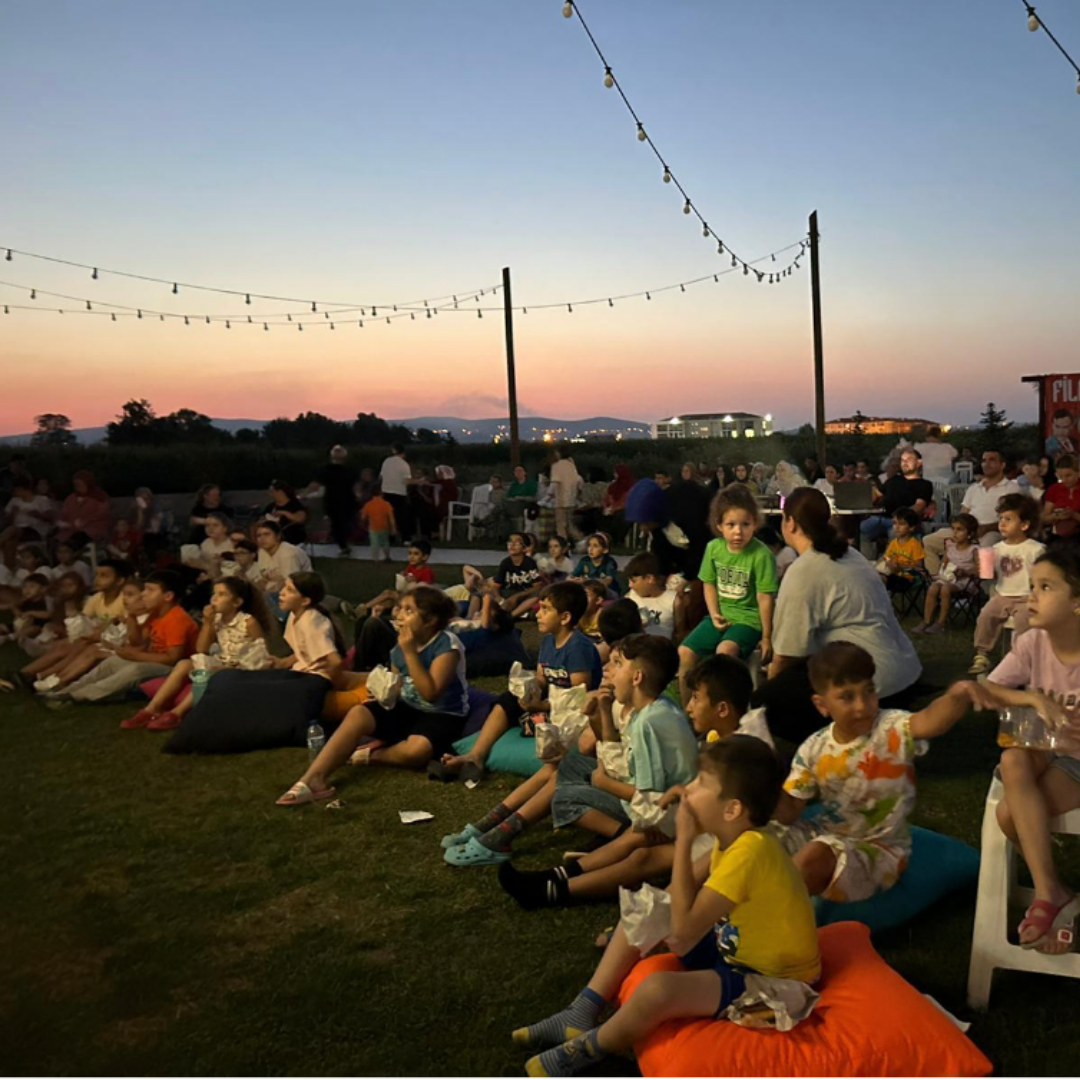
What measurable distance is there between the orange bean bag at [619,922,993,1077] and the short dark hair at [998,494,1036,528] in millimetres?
5364

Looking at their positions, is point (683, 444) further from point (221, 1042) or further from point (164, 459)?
point (221, 1042)

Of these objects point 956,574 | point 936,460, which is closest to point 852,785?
point 956,574

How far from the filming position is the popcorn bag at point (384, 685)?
17.5 feet

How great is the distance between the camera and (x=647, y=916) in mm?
2719

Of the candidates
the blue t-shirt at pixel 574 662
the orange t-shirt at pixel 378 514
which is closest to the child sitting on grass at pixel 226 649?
the blue t-shirt at pixel 574 662

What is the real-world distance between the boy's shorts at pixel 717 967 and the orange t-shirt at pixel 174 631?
526cm

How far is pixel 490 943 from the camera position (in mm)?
3609

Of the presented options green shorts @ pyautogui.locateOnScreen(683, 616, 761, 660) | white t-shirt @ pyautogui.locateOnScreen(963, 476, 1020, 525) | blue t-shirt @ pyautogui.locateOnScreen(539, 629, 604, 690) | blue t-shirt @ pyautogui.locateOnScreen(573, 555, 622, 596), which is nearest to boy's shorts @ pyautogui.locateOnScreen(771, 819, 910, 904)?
blue t-shirt @ pyautogui.locateOnScreen(539, 629, 604, 690)

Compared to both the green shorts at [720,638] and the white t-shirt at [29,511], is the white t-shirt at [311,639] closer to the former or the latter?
the green shorts at [720,638]

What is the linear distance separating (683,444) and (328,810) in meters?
37.1

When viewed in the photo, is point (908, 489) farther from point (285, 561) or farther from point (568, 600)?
point (568, 600)

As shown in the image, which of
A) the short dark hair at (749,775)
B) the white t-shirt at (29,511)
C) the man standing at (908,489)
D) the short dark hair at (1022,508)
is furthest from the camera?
the white t-shirt at (29,511)

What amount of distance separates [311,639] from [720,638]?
7.98ft

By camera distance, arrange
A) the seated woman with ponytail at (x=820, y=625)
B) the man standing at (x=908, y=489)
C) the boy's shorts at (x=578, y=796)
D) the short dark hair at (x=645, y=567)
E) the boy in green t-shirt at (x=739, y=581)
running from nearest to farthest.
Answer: the boy's shorts at (x=578, y=796)
the seated woman with ponytail at (x=820, y=625)
the boy in green t-shirt at (x=739, y=581)
the short dark hair at (x=645, y=567)
the man standing at (x=908, y=489)
